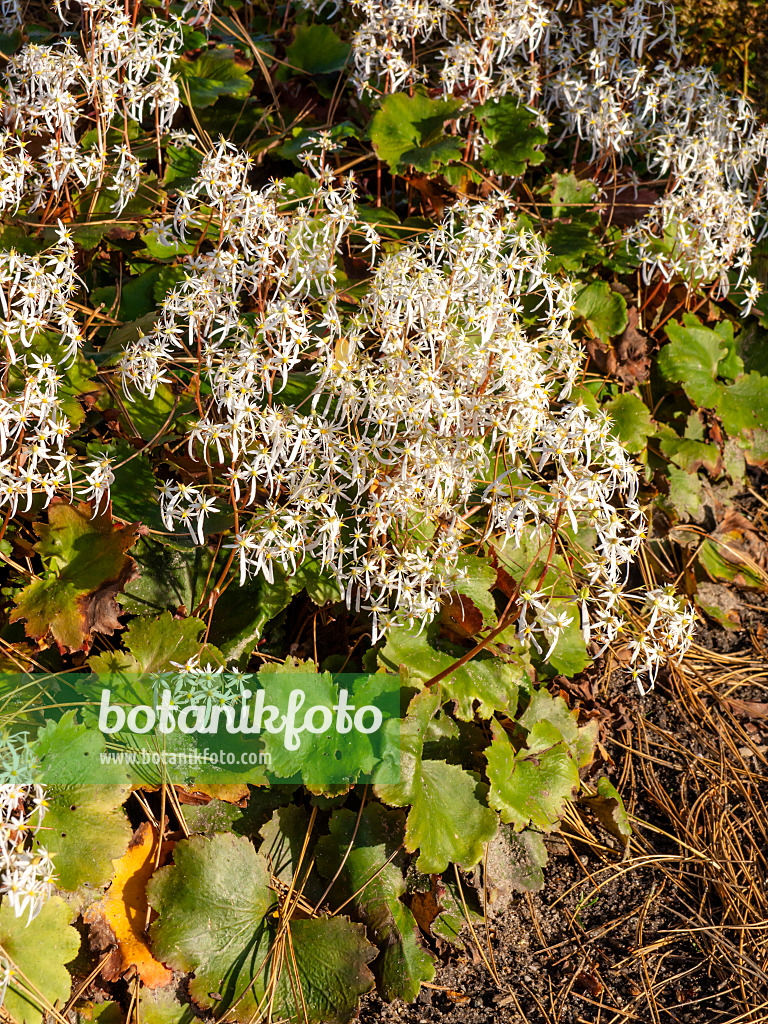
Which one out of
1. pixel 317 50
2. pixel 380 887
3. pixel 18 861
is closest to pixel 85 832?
pixel 18 861

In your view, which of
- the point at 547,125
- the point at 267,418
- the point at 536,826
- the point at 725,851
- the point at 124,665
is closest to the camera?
the point at 267,418

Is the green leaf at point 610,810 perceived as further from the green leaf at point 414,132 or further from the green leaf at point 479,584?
the green leaf at point 414,132

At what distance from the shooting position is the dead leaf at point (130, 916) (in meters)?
1.70

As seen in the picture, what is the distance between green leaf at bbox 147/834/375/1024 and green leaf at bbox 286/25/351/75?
103 inches

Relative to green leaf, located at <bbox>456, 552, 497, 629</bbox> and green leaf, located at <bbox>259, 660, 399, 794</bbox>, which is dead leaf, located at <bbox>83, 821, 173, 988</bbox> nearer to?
green leaf, located at <bbox>259, 660, 399, 794</bbox>

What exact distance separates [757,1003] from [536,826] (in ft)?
2.14

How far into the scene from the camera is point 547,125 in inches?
103

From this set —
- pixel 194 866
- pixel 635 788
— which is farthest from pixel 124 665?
pixel 635 788

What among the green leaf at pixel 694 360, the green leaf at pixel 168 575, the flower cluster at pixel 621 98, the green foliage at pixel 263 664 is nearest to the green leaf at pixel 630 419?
the green foliage at pixel 263 664

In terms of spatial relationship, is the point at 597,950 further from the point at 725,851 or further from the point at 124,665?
the point at 124,665

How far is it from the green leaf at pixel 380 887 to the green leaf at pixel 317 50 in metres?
2.52

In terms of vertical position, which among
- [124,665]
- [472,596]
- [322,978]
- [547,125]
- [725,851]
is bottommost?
[322,978]

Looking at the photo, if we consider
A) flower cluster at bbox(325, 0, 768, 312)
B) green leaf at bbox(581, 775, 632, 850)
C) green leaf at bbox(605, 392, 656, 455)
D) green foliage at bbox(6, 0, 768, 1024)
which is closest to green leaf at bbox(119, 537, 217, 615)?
green foliage at bbox(6, 0, 768, 1024)

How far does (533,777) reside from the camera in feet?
6.39
